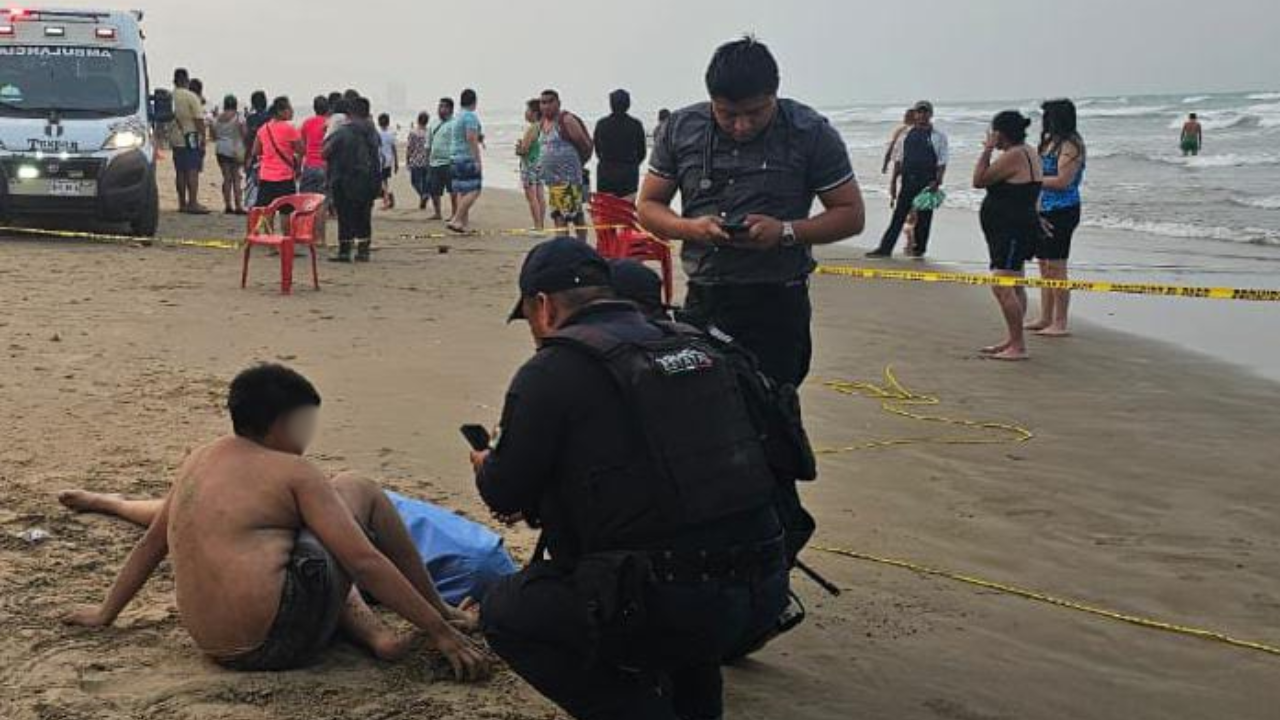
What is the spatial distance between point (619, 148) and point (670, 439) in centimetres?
1092

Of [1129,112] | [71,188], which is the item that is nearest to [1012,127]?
[71,188]

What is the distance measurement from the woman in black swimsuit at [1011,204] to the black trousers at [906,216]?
6.08 m

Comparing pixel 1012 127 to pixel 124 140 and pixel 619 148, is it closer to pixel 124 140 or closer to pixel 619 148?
pixel 619 148

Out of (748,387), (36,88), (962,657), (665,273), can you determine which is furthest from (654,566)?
(36,88)

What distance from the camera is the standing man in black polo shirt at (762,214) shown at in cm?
421

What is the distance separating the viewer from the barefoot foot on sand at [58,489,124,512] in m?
4.98

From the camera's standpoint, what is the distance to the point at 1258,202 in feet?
72.8

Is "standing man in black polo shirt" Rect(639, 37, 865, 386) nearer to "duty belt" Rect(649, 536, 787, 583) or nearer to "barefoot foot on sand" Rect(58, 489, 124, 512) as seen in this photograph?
"duty belt" Rect(649, 536, 787, 583)

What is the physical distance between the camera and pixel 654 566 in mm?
2916

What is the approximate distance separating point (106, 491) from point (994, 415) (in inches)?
182

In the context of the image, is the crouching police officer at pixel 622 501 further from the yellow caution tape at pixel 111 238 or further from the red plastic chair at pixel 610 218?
the yellow caution tape at pixel 111 238

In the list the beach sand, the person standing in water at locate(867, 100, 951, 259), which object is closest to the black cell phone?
the beach sand

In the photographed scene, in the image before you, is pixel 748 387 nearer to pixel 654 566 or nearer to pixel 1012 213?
pixel 654 566

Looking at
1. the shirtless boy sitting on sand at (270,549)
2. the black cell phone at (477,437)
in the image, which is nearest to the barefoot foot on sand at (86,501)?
the shirtless boy sitting on sand at (270,549)
